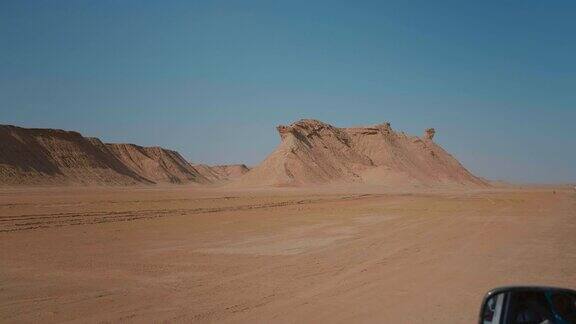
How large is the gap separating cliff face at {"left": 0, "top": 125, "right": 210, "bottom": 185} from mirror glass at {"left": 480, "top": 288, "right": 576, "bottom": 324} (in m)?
82.3

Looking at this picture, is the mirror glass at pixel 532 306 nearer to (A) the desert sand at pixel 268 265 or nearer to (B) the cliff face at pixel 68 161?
(A) the desert sand at pixel 268 265

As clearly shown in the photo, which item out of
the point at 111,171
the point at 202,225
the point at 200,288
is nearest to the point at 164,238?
the point at 202,225

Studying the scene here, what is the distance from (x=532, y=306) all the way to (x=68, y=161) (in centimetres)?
9886

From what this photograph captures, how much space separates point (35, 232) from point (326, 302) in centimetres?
1368

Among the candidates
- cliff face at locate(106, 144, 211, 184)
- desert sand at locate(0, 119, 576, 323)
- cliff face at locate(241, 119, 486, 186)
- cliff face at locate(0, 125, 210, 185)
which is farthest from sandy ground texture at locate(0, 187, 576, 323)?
cliff face at locate(106, 144, 211, 184)

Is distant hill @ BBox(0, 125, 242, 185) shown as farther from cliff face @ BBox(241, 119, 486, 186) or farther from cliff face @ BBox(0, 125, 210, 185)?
cliff face @ BBox(241, 119, 486, 186)

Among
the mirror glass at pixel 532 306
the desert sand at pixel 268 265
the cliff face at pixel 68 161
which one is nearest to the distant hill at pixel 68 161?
the cliff face at pixel 68 161

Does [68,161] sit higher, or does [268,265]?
[68,161]

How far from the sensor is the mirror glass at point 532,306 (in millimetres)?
3262

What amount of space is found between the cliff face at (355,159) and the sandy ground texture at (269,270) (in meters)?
58.8

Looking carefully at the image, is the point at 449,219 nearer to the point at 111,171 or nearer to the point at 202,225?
the point at 202,225

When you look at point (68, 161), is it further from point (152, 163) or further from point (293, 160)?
point (293, 160)

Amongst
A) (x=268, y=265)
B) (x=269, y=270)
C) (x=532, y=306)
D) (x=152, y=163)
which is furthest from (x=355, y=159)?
(x=532, y=306)

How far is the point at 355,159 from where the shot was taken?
9625 centimetres
